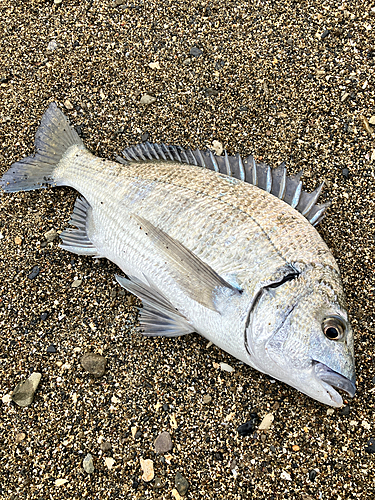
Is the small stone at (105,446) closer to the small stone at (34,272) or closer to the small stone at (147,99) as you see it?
the small stone at (34,272)

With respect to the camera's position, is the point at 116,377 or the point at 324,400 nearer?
the point at 324,400

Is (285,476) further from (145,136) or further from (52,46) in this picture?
(52,46)

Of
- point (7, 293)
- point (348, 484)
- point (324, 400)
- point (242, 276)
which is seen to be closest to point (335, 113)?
point (242, 276)

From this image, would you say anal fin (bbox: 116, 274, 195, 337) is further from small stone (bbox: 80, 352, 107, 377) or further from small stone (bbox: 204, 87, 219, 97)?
small stone (bbox: 204, 87, 219, 97)

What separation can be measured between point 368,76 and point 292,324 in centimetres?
200

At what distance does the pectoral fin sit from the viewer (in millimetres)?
1971

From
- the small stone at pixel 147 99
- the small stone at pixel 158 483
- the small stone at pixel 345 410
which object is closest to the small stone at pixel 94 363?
the small stone at pixel 158 483

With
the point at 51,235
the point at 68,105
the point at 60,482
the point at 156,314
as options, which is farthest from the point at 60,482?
the point at 68,105

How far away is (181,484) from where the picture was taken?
6.98ft

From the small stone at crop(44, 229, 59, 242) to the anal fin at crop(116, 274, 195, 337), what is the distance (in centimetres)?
71

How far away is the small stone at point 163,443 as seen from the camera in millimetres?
2197

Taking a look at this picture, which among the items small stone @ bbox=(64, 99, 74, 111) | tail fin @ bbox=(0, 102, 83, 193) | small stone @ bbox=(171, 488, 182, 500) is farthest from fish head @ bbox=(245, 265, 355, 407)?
small stone @ bbox=(64, 99, 74, 111)

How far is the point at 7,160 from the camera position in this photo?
294 centimetres

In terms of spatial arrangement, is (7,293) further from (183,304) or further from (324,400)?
(324,400)
